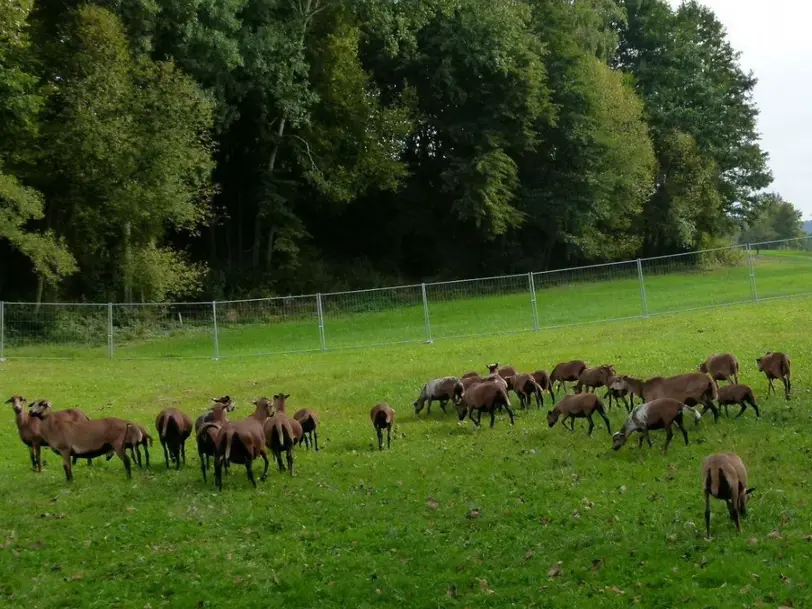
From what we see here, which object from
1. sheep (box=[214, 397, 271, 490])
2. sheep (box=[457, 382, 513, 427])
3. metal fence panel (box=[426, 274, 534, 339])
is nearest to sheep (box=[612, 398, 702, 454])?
sheep (box=[457, 382, 513, 427])

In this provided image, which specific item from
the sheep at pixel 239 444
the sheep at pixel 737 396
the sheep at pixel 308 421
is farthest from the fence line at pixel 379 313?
the sheep at pixel 239 444

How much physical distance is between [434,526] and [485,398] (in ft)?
16.8

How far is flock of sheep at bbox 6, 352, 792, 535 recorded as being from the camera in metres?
12.7

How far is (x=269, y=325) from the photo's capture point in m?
33.9

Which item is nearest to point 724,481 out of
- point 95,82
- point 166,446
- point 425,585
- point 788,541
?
point 788,541

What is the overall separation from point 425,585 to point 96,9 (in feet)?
112

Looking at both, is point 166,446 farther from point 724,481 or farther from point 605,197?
point 605,197

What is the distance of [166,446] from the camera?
48.8ft

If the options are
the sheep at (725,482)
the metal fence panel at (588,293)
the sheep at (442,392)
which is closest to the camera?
the sheep at (725,482)

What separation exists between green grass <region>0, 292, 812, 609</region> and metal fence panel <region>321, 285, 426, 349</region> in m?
14.8

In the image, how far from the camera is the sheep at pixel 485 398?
50.9 feet

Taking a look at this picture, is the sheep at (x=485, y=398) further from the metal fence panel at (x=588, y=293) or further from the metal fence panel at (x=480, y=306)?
the metal fence panel at (x=588, y=293)

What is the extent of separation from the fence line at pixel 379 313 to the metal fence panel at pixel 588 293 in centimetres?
4

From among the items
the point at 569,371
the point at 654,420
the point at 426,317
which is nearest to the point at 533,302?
the point at 426,317
